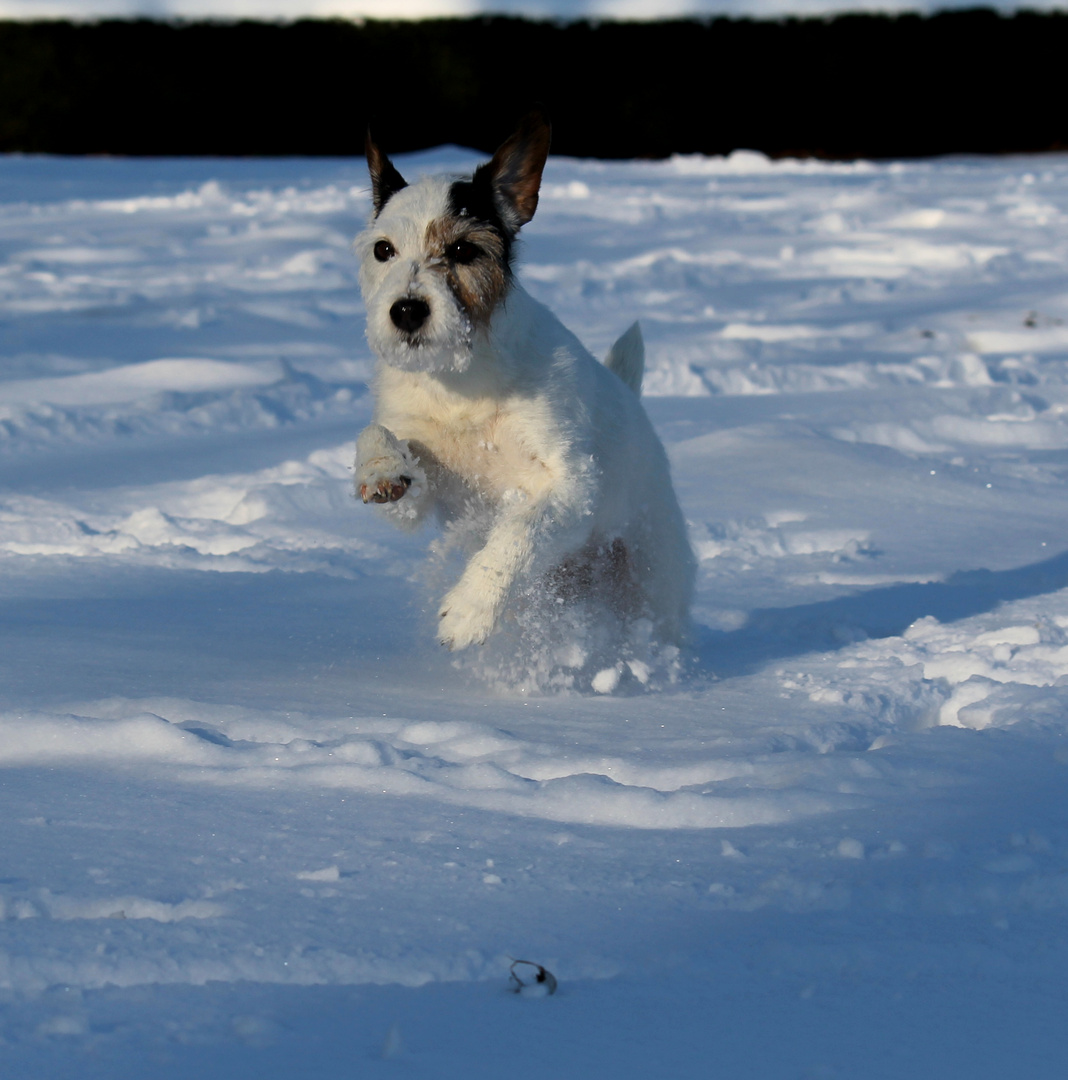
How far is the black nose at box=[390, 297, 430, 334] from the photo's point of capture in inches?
132

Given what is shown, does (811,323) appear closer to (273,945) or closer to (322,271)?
(322,271)

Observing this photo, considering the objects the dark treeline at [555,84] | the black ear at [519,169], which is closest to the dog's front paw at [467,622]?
the black ear at [519,169]

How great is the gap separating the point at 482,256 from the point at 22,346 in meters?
5.18

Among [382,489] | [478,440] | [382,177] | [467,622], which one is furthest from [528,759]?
[382,177]

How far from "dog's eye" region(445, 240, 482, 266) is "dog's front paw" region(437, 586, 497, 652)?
85 centimetres

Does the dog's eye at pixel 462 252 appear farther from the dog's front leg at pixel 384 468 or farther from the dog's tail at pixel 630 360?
the dog's tail at pixel 630 360

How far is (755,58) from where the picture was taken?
74.7 feet

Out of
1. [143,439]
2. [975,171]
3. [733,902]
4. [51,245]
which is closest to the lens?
[733,902]

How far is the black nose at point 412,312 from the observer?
3350 millimetres

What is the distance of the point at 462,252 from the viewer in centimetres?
352

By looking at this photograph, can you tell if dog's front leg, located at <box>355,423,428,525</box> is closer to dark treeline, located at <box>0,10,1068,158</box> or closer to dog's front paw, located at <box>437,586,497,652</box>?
dog's front paw, located at <box>437,586,497,652</box>

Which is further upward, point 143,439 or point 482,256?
point 143,439

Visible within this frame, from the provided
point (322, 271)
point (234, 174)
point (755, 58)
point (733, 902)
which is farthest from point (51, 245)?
point (755, 58)

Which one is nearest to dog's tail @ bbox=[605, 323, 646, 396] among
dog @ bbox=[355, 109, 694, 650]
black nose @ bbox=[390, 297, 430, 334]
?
dog @ bbox=[355, 109, 694, 650]
